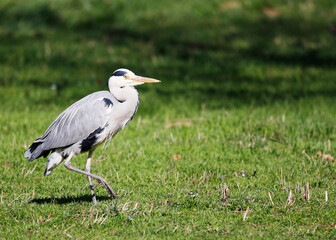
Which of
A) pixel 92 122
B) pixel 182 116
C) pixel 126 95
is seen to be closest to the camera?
pixel 92 122

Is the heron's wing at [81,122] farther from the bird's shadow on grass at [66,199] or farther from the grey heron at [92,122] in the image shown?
the bird's shadow on grass at [66,199]

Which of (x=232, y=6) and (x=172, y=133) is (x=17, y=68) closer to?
(x=172, y=133)

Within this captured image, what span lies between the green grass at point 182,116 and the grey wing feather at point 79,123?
2.04 ft

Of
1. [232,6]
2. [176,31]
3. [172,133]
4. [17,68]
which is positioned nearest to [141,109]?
[172,133]

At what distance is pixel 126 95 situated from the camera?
6.25 m

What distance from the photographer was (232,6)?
1562 centimetres

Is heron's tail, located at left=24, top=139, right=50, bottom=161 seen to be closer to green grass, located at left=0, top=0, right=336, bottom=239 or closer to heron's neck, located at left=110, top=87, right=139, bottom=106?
green grass, located at left=0, top=0, right=336, bottom=239

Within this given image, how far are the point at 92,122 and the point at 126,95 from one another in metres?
0.49

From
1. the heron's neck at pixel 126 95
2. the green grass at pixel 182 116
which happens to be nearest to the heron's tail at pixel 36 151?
the green grass at pixel 182 116

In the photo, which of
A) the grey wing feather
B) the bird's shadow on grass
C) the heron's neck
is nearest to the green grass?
the bird's shadow on grass

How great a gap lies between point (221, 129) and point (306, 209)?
3134 millimetres

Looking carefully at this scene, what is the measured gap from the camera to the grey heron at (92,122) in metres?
6.15

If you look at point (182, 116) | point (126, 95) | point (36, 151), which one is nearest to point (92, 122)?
point (126, 95)

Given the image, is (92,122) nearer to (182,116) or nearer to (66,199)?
(66,199)
